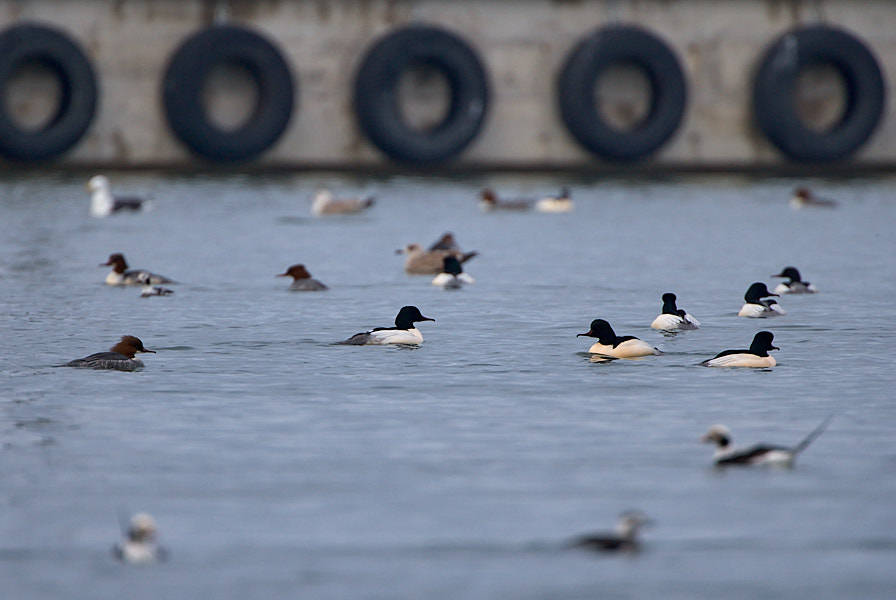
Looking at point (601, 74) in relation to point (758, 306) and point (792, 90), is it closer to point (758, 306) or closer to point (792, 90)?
point (792, 90)

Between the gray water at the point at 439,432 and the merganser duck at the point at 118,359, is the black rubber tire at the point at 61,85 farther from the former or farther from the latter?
the merganser duck at the point at 118,359

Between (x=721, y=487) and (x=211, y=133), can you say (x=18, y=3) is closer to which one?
(x=211, y=133)

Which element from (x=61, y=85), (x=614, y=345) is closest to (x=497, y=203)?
(x=61, y=85)

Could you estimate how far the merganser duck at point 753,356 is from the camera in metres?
14.6

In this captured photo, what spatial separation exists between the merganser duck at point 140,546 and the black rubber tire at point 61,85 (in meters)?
29.8

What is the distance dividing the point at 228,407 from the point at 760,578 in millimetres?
5590

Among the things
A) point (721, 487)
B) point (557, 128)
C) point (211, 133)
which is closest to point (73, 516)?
point (721, 487)

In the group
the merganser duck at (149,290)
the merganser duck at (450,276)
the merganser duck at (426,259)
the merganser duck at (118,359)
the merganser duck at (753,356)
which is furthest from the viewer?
the merganser duck at (426,259)

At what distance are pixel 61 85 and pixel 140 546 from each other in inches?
1228

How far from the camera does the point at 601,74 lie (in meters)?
40.2

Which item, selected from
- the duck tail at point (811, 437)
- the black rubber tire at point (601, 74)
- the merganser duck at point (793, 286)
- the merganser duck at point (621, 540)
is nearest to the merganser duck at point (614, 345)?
the duck tail at point (811, 437)

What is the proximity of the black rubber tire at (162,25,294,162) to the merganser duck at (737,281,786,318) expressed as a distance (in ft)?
72.2

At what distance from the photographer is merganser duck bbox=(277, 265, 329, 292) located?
20.6 m

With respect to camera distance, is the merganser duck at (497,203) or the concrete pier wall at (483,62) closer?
the merganser duck at (497,203)
